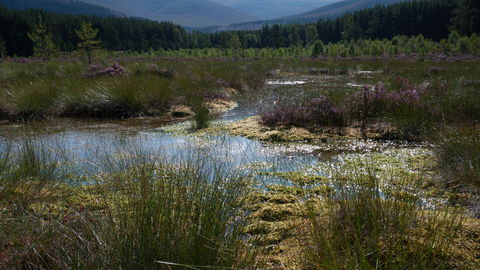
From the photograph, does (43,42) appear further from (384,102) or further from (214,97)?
(384,102)

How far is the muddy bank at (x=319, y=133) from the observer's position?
520 centimetres

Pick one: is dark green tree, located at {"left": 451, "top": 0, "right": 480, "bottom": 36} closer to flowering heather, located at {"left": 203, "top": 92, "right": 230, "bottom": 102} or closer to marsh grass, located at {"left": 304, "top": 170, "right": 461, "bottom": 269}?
flowering heather, located at {"left": 203, "top": 92, "right": 230, "bottom": 102}

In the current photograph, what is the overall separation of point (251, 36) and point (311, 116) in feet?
324

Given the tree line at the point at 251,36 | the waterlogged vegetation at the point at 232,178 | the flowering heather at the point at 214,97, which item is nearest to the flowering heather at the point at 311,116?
the waterlogged vegetation at the point at 232,178

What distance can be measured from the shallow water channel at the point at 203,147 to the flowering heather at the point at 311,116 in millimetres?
843

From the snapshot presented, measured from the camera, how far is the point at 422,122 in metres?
4.85

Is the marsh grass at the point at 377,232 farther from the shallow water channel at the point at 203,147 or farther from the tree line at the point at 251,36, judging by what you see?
the tree line at the point at 251,36

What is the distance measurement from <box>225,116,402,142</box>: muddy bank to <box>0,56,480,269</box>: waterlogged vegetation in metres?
0.03

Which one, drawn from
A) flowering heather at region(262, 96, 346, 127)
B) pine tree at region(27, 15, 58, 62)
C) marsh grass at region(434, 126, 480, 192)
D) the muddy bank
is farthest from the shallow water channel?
pine tree at region(27, 15, 58, 62)

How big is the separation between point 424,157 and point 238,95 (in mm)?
A: 8123

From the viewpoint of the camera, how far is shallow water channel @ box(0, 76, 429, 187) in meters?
3.63

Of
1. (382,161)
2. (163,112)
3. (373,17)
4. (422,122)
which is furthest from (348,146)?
(373,17)

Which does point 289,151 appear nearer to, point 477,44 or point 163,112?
point 163,112

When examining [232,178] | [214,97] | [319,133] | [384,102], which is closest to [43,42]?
[214,97]
